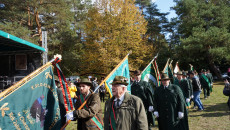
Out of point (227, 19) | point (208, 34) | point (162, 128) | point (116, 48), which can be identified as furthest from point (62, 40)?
point (227, 19)

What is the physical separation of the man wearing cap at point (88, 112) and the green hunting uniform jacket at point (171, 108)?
1.98 meters

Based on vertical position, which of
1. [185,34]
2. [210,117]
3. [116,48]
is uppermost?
[185,34]

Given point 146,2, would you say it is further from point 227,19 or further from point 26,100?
point 26,100

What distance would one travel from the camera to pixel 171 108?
5434 millimetres

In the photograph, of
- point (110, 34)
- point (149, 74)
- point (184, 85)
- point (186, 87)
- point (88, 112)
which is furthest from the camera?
point (110, 34)

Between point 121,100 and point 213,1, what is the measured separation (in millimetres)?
39345

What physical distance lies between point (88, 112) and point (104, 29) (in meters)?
19.5

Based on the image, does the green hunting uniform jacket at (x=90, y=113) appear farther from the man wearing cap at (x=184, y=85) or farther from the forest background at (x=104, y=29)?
the forest background at (x=104, y=29)

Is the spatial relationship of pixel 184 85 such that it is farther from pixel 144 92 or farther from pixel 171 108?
pixel 171 108

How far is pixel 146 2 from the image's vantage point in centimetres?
4428

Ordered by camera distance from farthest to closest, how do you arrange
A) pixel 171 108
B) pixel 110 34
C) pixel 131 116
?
pixel 110 34 → pixel 171 108 → pixel 131 116

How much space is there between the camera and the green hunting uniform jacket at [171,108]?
213 inches

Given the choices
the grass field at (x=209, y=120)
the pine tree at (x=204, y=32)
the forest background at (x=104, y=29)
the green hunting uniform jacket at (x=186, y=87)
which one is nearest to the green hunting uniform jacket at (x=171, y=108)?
the grass field at (x=209, y=120)

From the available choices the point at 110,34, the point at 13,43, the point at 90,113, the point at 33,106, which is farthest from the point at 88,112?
the point at 110,34
